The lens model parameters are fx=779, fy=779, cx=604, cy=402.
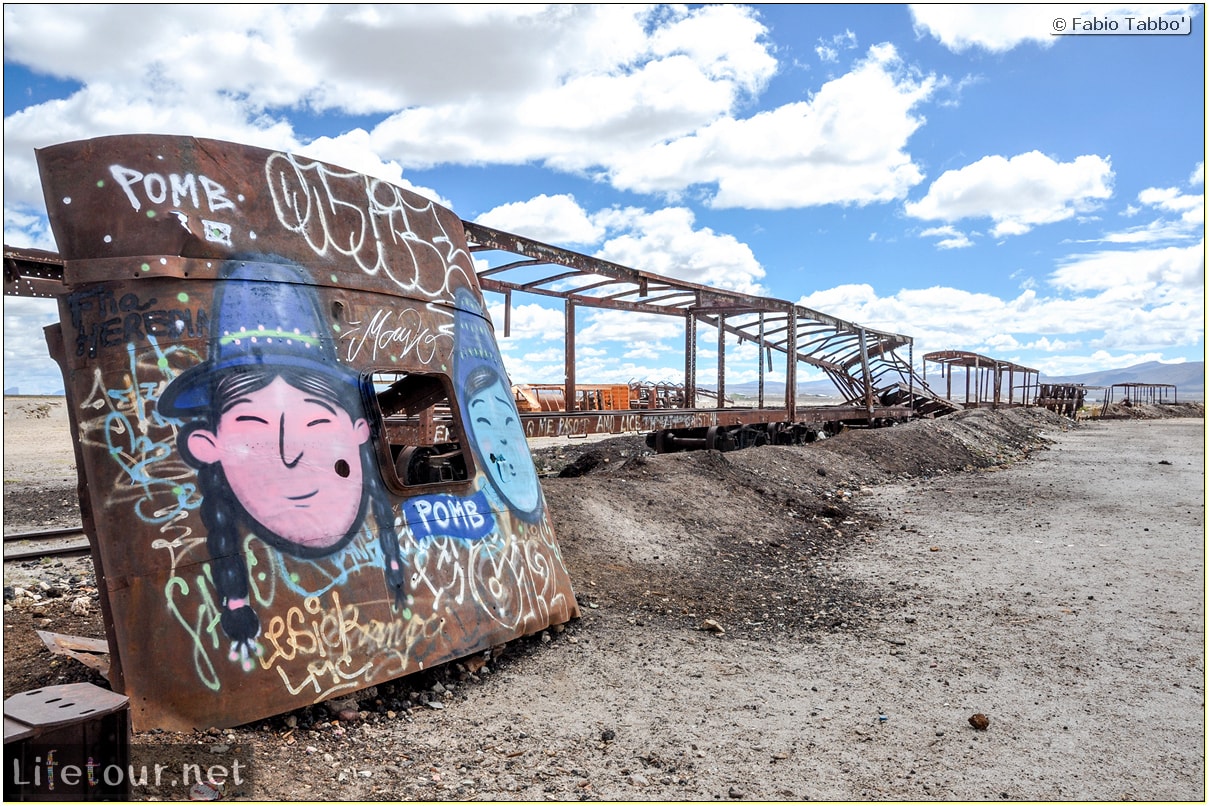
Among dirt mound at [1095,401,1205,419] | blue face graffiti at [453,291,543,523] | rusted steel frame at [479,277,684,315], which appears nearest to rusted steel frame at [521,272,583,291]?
rusted steel frame at [479,277,684,315]

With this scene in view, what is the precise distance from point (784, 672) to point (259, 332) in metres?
3.84

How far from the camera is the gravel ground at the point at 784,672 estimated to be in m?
3.66

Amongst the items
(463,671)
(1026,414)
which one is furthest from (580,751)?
(1026,414)

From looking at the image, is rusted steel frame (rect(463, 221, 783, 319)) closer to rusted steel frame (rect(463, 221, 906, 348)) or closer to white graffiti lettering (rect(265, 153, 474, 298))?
rusted steel frame (rect(463, 221, 906, 348))

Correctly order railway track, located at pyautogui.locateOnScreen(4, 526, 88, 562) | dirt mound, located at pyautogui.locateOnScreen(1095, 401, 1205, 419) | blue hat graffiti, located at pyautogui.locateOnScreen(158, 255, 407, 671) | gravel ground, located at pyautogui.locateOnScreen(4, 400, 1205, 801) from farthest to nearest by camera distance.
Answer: dirt mound, located at pyautogui.locateOnScreen(1095, 401, 1205, 419) → railway track, located at pyautogui.locateOnScreen(4, 526, 88, 562) → blue hat graffiti, located at pyautogui.locateOnScreen(158, 255, 407, 671) → gravel ground, located at pyautogui.locateOnScreen(4, 400, 1205, 801)

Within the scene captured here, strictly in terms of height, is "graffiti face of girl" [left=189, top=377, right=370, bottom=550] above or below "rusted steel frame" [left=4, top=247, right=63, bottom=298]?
below

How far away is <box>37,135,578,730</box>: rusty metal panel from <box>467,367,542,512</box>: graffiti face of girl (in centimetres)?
39

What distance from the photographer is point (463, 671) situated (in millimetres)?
4676

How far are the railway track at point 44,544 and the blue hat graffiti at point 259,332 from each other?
4.84m

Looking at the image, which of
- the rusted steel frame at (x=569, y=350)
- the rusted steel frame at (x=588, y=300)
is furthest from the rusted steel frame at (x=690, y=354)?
the rusted steel frame at (x=569, y=350)

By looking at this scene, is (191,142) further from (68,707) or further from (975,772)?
(975,772)

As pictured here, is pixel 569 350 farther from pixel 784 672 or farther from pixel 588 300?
pixel 784 672

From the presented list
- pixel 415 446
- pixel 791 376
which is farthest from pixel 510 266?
pixel 791 376

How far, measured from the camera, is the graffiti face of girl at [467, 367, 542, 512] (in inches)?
206
